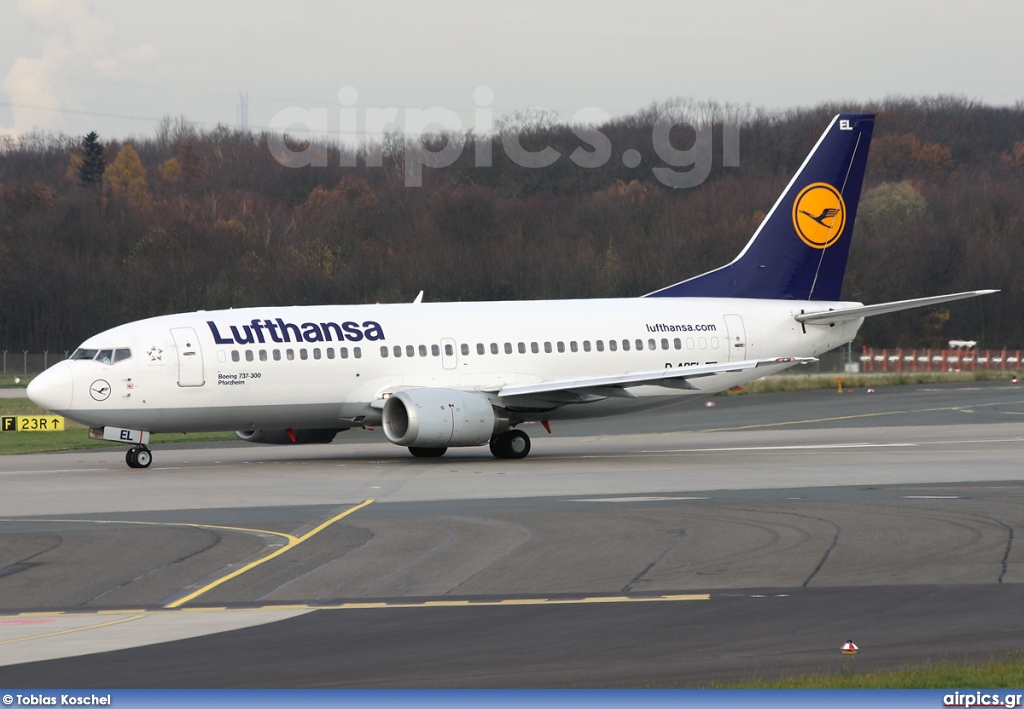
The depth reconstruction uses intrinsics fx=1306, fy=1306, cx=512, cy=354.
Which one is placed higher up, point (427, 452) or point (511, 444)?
point (511, 444)

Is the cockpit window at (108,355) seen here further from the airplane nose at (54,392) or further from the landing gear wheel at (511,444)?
the landing gear wheel at (511,444)

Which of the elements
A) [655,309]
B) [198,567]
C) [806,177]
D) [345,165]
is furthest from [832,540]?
[345,165]

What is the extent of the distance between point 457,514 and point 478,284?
238 feet

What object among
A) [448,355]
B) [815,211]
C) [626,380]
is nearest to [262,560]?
[626,380]

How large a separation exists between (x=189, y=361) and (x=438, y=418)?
6.01 metres

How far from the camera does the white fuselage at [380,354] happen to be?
30562mm

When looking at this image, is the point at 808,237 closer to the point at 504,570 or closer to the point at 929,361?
the point at 504,570

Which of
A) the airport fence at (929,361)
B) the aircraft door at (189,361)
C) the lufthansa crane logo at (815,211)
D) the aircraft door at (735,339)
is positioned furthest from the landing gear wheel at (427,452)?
the airport fence at (929,361)

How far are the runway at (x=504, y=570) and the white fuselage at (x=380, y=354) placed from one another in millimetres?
1738

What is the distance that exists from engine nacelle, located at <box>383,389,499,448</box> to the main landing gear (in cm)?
→ 577

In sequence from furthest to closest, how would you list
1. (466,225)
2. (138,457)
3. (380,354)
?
(466,225) → (380,354) → (138,457)

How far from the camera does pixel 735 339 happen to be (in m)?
36.1

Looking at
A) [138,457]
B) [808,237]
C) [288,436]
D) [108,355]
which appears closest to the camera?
[108,355]

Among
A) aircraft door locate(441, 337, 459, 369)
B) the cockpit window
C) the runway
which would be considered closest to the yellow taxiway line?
the runway
